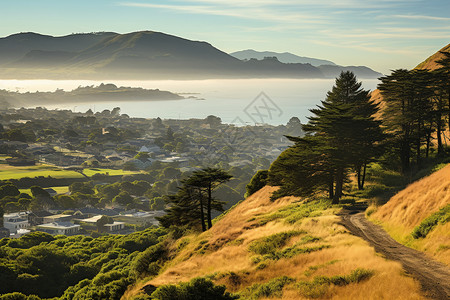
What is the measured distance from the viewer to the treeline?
4016cm

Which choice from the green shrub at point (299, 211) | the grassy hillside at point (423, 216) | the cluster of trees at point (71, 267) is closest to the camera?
the grassy hillside at point (423, 216)

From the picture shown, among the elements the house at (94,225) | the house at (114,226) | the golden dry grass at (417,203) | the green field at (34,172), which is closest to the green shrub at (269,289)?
the golden dry grass at (417,203)

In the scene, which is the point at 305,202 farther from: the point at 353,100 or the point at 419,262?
the point at 419,262

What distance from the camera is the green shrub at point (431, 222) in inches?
971

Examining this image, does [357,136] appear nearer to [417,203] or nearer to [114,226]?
[417,203]

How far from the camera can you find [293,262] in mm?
24719

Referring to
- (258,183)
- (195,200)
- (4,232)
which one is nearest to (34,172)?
(4,232)

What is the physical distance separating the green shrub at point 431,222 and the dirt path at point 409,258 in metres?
1.18

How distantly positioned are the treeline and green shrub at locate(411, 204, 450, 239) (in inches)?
Result: 536

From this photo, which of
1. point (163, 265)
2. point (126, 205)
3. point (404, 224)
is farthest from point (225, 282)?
point (126, 205)

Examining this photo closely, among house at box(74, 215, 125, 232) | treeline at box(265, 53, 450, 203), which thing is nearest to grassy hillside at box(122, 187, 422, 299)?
treeline at box(265, 53, 450, 203)

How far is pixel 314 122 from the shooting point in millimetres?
43062

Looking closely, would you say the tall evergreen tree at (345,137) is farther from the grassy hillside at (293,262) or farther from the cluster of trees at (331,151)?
the grassy hillside at (293,262)

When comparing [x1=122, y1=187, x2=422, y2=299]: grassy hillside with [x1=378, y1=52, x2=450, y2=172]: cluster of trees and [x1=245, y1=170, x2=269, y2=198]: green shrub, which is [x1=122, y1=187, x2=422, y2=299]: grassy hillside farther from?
[x1=245, y1=170, x2=269, y2=198]: green shrub
